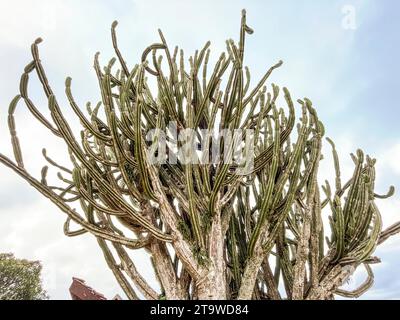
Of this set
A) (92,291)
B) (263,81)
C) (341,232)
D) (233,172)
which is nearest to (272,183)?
(233,172)

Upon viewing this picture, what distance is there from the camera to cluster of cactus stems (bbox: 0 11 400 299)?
3793 mm

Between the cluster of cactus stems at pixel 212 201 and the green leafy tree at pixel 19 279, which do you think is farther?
the green leafy tree at pixel 19 279

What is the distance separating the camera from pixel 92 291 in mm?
5926

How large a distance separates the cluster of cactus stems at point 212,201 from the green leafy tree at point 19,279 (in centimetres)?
1227

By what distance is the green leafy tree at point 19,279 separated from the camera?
14031mm

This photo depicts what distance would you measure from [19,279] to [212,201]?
553 inches

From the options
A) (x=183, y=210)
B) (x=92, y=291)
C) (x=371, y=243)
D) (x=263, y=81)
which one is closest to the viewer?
(x=371, y=243)

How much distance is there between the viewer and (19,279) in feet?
47.2

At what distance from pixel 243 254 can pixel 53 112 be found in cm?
299

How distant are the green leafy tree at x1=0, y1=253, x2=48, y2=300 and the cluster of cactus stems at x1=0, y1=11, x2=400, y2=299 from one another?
40.2 feet

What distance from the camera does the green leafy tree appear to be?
14.0 m

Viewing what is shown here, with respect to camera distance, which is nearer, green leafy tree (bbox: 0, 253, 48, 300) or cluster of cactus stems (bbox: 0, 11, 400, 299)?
cluster of cactus stems (bbox: 0, 11, 400, 299)

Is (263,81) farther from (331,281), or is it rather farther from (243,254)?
(331,281)
